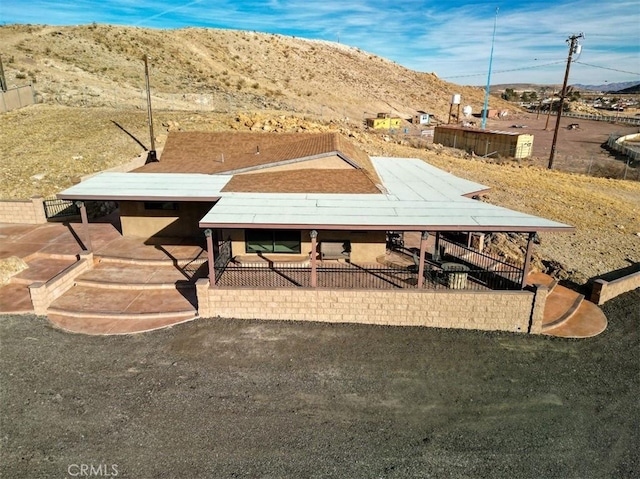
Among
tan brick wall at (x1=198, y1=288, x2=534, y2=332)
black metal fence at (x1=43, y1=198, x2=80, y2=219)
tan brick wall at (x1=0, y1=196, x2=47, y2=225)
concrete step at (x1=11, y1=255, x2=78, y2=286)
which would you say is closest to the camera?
tan brick wall at (x1=198, y1=288, x2=534, y2=332)

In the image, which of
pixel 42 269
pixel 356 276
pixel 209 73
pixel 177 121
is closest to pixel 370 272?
pixel 356 276

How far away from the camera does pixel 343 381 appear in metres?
11.0

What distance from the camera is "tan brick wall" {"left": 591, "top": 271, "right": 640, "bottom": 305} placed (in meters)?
15.5

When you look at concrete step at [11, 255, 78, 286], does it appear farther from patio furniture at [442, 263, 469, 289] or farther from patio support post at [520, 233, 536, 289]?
patio support post at [520, 233, 536, 289]

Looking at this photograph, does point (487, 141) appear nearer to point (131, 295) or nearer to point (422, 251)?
point (422, 251)

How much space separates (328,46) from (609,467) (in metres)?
137

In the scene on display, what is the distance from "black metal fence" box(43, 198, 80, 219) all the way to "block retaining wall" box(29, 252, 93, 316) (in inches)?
300

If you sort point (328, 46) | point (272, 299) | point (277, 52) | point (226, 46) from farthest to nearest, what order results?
point (328, 46), point (277, 52), point (226, 46), point (272, 299)

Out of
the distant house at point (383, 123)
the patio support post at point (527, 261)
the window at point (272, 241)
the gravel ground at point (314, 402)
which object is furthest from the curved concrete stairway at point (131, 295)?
the distant house at point (383, 123)

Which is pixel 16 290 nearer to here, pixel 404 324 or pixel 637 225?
pixel 404 324

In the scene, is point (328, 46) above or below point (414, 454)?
above

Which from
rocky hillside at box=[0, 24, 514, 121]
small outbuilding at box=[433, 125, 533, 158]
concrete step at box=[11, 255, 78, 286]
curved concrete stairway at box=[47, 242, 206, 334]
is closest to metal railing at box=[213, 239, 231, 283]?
curved concrete stairway at box=[47, 242, 206, 334]

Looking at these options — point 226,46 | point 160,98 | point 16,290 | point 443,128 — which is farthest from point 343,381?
point 226,46

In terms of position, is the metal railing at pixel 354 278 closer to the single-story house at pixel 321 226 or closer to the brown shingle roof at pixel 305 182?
the single-story house at pixel 321 226
